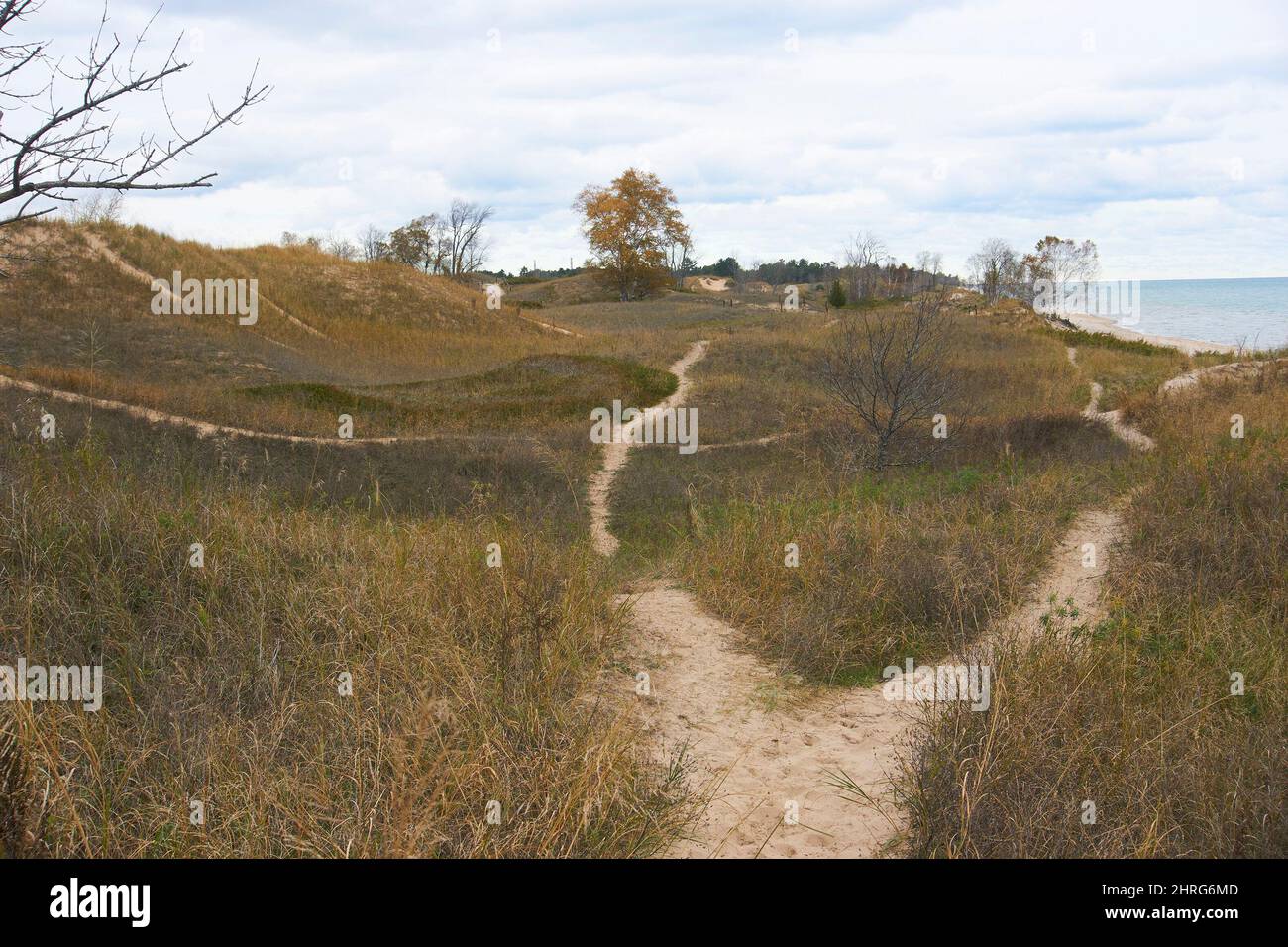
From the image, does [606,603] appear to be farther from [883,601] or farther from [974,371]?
[974,371]

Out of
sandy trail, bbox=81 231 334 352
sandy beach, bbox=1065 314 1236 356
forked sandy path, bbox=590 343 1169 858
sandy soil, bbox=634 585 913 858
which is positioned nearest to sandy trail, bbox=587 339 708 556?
forked sandy path, bbox=590 343 1169 858

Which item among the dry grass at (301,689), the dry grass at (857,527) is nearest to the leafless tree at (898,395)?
the dry grass at (857,527)

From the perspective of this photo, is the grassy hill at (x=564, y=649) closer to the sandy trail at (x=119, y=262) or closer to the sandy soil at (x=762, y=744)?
the sandy soil at (x=762, y=744)

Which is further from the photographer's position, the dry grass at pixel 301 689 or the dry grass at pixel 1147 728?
the dry grass at pixel 1147 728

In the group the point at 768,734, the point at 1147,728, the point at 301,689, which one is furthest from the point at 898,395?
the point at 301,689

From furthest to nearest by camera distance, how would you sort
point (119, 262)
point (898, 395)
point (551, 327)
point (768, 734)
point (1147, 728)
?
point (551, 327) < point (119, 262) < point (898, 395) < point (768, 734) < point (1147, 728)

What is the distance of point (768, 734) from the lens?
5.21 metres

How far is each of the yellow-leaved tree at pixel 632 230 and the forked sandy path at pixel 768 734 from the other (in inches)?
2530

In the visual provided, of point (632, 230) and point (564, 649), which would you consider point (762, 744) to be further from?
point (632, 230)

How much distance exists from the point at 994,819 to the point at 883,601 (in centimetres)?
343

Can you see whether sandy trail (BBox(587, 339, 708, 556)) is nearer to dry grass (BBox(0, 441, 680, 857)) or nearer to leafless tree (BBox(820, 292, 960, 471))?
dry grass (BBox(0, 441, 680, 857))

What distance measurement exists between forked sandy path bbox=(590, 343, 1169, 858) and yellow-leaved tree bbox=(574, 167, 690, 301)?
64.3 m

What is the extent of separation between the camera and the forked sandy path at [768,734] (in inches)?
159

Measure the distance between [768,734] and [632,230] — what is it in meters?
68.5
